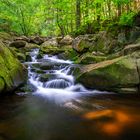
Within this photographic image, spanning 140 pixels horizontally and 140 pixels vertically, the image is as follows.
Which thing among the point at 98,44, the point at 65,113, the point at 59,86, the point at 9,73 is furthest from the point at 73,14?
the point at 65,113

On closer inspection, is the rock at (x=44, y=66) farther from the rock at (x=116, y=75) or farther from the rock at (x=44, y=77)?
the rock at (x=116, y=75)

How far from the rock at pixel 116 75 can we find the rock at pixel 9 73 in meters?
2.67

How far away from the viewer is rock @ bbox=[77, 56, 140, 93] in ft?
28.5

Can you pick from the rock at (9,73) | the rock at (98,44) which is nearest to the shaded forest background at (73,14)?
the rock at (98,44)

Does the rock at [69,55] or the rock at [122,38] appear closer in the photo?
the rock at [122,38]

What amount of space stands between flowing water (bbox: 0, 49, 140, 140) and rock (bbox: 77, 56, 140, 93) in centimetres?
33

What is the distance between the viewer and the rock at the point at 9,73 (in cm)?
823

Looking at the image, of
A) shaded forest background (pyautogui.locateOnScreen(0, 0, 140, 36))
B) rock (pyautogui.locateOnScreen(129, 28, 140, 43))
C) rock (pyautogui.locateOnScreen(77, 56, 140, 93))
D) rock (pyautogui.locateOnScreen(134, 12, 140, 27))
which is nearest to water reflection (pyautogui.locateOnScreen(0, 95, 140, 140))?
rock (pyautogui.locateOnScreen(77, 56, 140, 93))

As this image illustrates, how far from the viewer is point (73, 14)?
22.7 metres

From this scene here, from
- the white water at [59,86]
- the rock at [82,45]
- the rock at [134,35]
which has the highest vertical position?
the rock at [134,35]

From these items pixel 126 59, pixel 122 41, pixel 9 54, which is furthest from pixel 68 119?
pixel 122 41

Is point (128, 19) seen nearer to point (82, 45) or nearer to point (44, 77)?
point (82, 45)

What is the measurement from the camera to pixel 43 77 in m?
10.1

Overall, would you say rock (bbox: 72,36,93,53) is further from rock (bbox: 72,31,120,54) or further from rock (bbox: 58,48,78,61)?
rock (bbox: 58,48,78,61)
